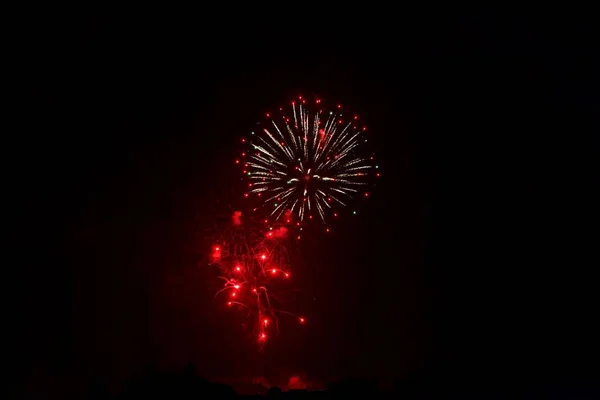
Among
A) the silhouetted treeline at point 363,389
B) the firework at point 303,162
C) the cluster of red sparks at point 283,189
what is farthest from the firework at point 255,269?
the silhouetted treeline at point 363,389

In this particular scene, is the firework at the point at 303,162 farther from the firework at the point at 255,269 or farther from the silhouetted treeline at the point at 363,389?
the silhouetted treeline at the point at 363,389

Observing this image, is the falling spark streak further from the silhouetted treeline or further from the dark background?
the silhouetted treeline

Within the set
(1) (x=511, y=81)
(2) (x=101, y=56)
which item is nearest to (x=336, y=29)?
(1) (x=511, y=81)

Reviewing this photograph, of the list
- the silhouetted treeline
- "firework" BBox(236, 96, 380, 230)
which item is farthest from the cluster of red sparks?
the silhouetted treeline

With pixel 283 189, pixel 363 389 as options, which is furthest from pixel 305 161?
pixel 363 389

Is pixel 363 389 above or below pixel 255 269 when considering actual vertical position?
below

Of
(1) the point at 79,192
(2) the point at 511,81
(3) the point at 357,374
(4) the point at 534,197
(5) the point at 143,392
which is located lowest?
(5) the point at 143,392

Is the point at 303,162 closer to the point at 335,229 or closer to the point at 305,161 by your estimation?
the point at 305,161

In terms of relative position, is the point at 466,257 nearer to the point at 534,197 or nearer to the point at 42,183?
the point at 534,197
